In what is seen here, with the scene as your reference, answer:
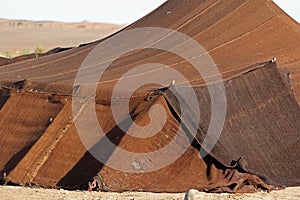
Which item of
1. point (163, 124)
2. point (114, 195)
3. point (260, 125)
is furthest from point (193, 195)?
point (260, 125)

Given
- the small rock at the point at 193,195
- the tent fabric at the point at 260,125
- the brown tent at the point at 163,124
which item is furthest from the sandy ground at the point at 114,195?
the tent fabric at the point at 260,125

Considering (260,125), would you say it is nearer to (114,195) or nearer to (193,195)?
(193,195)

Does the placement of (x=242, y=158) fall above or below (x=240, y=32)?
below

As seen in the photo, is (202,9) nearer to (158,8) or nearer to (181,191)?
(158,8)

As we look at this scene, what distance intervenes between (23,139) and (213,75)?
7.10 ft

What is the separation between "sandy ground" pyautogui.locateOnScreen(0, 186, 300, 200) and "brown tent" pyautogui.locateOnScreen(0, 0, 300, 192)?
0.16 metres

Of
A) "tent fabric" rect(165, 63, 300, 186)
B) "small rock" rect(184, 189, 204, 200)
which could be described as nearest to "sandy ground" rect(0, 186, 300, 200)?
"small rock" rect(184, 189, 204, 200)

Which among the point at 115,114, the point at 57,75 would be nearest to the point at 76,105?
the point at 115,114

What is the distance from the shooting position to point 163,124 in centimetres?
776

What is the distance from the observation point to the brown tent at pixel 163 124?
769cm

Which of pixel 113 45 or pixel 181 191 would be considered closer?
pixel 181 191

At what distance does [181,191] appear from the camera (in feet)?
25.0

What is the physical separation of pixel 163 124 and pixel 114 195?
0.89 m

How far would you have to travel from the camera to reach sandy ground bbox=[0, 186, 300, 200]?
723cm
